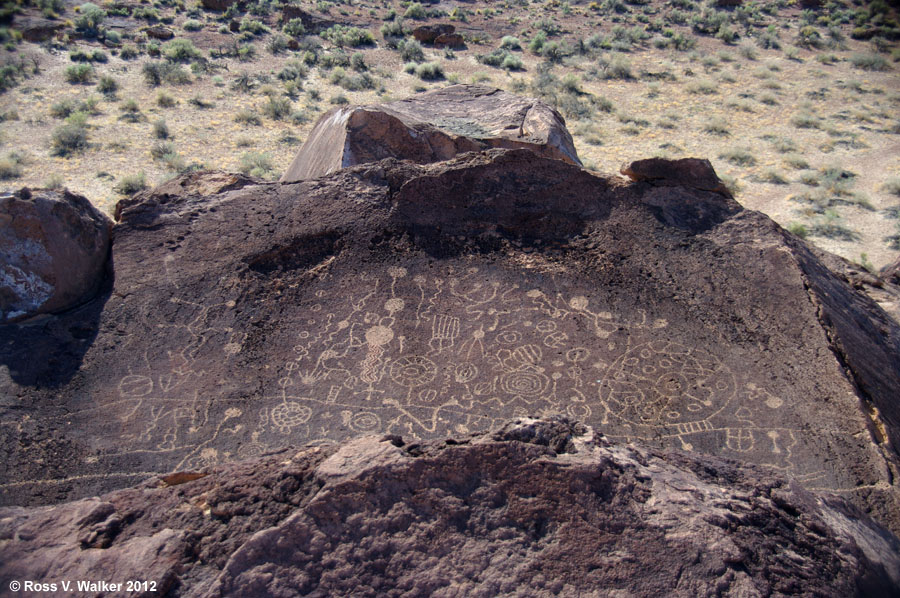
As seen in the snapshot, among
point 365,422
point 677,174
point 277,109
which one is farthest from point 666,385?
point 277,109

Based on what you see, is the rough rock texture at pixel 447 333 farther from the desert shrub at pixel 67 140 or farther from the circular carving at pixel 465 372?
the desert shrub at pixel 67 140

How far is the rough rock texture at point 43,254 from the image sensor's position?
12.6 ft

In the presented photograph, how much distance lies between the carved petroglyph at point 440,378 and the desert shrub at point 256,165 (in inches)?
280

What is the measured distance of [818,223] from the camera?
989 cm

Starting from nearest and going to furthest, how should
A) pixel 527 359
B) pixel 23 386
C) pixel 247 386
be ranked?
pixel 23 386
pixel 247 386
pixel 527 359

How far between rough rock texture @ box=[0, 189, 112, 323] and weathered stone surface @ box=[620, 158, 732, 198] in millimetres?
4112

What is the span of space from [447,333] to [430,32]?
61.3ft

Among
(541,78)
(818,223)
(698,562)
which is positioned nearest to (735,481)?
(698,562)

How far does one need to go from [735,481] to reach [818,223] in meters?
9.06

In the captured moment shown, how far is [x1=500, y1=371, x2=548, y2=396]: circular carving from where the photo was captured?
148 inches

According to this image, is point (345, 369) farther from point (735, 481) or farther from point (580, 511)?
point (735, 481)

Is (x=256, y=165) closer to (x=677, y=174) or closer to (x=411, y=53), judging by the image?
(x=677, y=174)

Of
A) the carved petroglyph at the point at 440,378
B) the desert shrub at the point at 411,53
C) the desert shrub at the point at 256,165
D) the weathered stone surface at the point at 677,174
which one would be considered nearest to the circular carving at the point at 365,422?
the carved petroglyph at the point at 440,378

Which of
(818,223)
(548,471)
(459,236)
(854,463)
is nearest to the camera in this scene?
(548,471)
